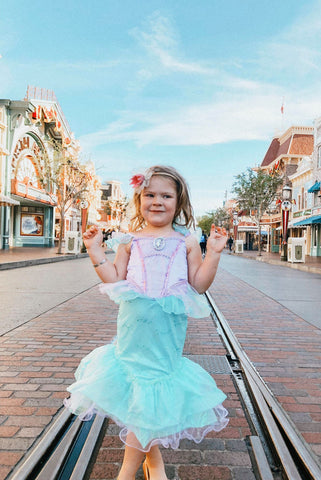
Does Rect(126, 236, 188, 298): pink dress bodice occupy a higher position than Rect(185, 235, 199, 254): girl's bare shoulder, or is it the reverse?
Rect(185, 235, 199, 254): girl's bare shoulder

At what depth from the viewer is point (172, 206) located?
85.8 inches

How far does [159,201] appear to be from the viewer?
214 cm

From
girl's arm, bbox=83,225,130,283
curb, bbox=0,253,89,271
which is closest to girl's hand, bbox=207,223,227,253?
girl's arm, bbox=83,225,130,283

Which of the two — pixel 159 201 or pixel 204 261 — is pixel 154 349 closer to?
pixel 204 261

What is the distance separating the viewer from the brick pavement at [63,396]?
7.41ft

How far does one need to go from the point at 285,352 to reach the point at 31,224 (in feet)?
107

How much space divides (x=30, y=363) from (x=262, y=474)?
101 inches

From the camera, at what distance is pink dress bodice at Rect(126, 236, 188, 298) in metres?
2.05

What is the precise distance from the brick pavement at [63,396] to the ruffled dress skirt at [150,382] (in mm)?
361

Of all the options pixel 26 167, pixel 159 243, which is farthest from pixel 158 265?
pixel 26 167

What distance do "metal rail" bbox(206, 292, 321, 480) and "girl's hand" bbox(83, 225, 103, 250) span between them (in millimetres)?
A: 1497

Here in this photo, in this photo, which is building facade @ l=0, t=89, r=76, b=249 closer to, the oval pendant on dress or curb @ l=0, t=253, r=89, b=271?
curb @ l=0, t=253, r=89, b=271

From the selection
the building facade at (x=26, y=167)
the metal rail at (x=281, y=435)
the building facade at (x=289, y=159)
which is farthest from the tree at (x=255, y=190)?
the metal rail at (x=281, y=435)

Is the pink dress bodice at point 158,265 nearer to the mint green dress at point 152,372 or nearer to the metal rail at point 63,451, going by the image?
the mint green dress at point 152,372
